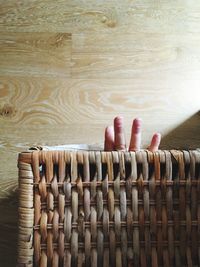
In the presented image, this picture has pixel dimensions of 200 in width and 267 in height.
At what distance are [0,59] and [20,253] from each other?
0.67m

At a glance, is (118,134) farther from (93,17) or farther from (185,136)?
(93,17)

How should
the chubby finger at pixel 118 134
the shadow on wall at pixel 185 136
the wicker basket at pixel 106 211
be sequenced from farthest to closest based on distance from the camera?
the shadow on wall at pixel 185 136, the chubby finger at pixel 118 134, the wicker basket at pixel 106 211

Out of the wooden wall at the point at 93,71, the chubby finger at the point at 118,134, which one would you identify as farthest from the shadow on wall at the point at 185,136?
the chubby finger at the point at 118,134

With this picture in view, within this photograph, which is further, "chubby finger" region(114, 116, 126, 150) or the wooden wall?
the wooden wall

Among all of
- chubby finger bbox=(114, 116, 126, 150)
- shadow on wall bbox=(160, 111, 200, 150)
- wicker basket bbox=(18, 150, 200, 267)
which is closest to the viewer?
wicker basket bbox=(18, 150, 200, 267)

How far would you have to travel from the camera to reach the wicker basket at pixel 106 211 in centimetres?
59

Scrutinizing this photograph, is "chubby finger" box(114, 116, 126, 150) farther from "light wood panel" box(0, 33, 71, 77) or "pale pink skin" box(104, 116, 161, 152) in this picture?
"light wood panel" box(0, 33, 71, 77)

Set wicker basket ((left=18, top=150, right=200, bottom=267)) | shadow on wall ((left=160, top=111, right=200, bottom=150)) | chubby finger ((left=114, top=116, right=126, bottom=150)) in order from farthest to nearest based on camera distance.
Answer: shadow on wall ((left=160, top=111, right=200, bottom=150)) → chubby finger ((left=114, top=116, right=126, bottom=150)) → wicker basket ((left=18, top=150, right=200, bottom=267))

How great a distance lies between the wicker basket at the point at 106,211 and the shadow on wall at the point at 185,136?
48 cm

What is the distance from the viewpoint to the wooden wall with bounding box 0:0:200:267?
108 centimetres

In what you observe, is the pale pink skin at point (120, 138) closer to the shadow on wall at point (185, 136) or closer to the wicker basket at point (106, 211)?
the wicker basket at point (106, 211)

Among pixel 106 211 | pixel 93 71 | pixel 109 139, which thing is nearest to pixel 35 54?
pixel 93 71

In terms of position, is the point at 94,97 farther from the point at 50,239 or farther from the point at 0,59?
the point at 50,239

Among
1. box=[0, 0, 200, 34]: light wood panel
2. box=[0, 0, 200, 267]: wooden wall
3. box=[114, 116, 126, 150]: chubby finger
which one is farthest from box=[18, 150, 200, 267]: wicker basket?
box=[0, 0, 200, 34]: light wood panel
